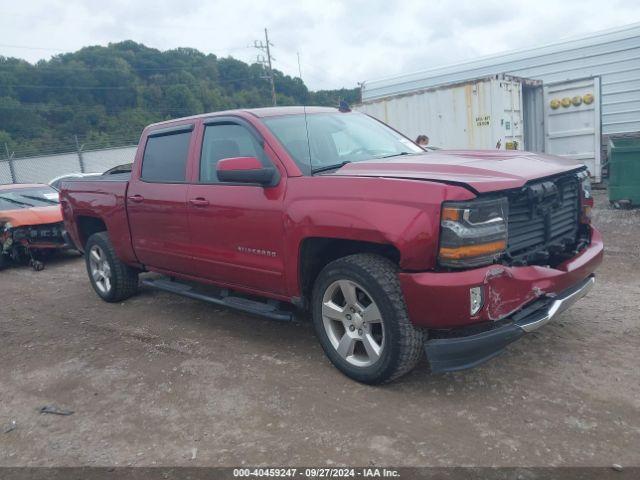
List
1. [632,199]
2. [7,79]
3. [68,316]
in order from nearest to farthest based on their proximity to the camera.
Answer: [68,316], [632,199], [7,79]

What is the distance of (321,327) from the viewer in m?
3.71

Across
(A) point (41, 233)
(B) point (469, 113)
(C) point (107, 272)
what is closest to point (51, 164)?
(A) point (41, 233)

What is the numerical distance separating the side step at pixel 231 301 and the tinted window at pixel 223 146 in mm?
964

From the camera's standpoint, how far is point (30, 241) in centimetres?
855

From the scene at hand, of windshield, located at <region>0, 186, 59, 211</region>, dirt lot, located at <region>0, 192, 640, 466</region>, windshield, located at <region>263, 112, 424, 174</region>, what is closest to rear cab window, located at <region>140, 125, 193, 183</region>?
windshield, located at <region>263, 112, 424, 174</region>

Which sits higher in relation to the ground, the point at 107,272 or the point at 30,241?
the point at 30,241

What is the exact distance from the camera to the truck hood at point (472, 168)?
3168mm

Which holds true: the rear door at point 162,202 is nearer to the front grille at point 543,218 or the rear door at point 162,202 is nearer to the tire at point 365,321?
the tire at point 365,321

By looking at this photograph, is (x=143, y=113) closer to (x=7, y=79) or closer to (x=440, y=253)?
(x=7, y=79)

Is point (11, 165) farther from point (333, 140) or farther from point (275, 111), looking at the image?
point (333, 140)

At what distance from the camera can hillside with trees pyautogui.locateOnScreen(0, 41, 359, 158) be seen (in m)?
36.6

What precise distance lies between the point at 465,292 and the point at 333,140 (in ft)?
6.01

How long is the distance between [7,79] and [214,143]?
4173 centimetres

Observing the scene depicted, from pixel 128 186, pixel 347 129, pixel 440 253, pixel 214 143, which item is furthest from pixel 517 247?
pixel 128 186
